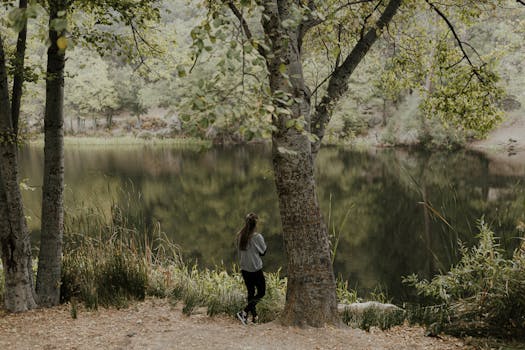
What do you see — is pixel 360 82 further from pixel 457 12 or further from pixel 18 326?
pixel 18 326

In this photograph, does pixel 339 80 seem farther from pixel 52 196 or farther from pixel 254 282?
pixel 52 196

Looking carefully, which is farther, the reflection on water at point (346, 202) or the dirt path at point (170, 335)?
the reflection on water at point (346, 202)

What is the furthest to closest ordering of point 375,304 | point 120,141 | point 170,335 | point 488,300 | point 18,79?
point 120,141 < point 375,304 < point 18,79 < point 170,335 < point 488,300

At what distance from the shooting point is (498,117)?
20.0ft

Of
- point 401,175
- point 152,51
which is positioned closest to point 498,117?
point 152,51

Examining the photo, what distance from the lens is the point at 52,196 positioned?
5.43m

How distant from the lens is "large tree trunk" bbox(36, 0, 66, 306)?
5375 mm

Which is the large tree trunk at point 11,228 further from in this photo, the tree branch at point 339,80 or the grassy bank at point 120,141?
the grassy bank at point 120,141

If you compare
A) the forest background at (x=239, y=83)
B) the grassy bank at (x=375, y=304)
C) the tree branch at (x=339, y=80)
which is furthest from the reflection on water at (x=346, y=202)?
the forest background at (x=239, y=83)

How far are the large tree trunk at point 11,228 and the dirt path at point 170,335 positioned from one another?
0.28 metres

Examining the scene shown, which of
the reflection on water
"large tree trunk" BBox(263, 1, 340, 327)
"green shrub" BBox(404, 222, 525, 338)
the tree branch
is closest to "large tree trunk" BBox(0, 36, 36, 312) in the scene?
the reflection on water

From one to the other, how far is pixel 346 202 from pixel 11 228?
14.7 m

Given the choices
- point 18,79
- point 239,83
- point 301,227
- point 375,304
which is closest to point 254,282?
point 301,227

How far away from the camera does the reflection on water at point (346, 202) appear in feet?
36.3
